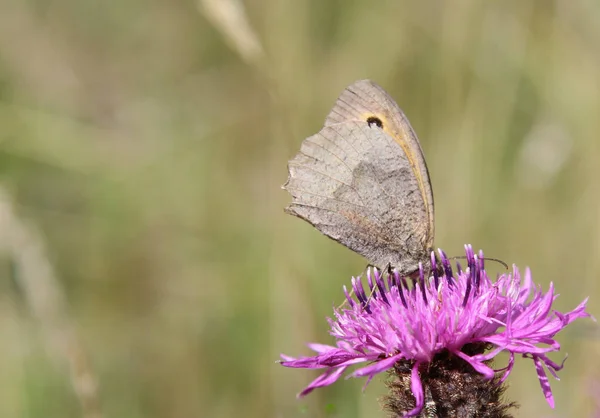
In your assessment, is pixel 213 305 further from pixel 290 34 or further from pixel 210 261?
pixel 290 34

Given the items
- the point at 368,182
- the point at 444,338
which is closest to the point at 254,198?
the point at 368,182

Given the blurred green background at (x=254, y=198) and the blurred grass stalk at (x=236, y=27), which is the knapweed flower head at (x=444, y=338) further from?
the blurred grass stalk at (x=236, y=27)

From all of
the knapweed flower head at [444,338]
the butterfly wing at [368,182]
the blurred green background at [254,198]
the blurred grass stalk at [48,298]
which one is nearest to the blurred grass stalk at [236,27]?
the blurred green background at [254,198]

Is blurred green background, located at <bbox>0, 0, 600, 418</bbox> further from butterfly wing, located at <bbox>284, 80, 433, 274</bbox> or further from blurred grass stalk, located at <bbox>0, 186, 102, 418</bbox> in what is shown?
butterfly wing, located at <bbox>284, 80, 433, 274</bbox>

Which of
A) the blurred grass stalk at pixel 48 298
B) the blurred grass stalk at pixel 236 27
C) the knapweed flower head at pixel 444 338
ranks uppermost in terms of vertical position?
the blurred grass stalk at pixel 236 27

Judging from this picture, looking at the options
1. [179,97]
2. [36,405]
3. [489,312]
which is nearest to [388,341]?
[489,312]

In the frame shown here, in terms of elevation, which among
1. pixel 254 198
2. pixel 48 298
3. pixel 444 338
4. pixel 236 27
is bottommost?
pixel 444 338

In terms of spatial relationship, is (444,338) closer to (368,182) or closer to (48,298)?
(368,182)
